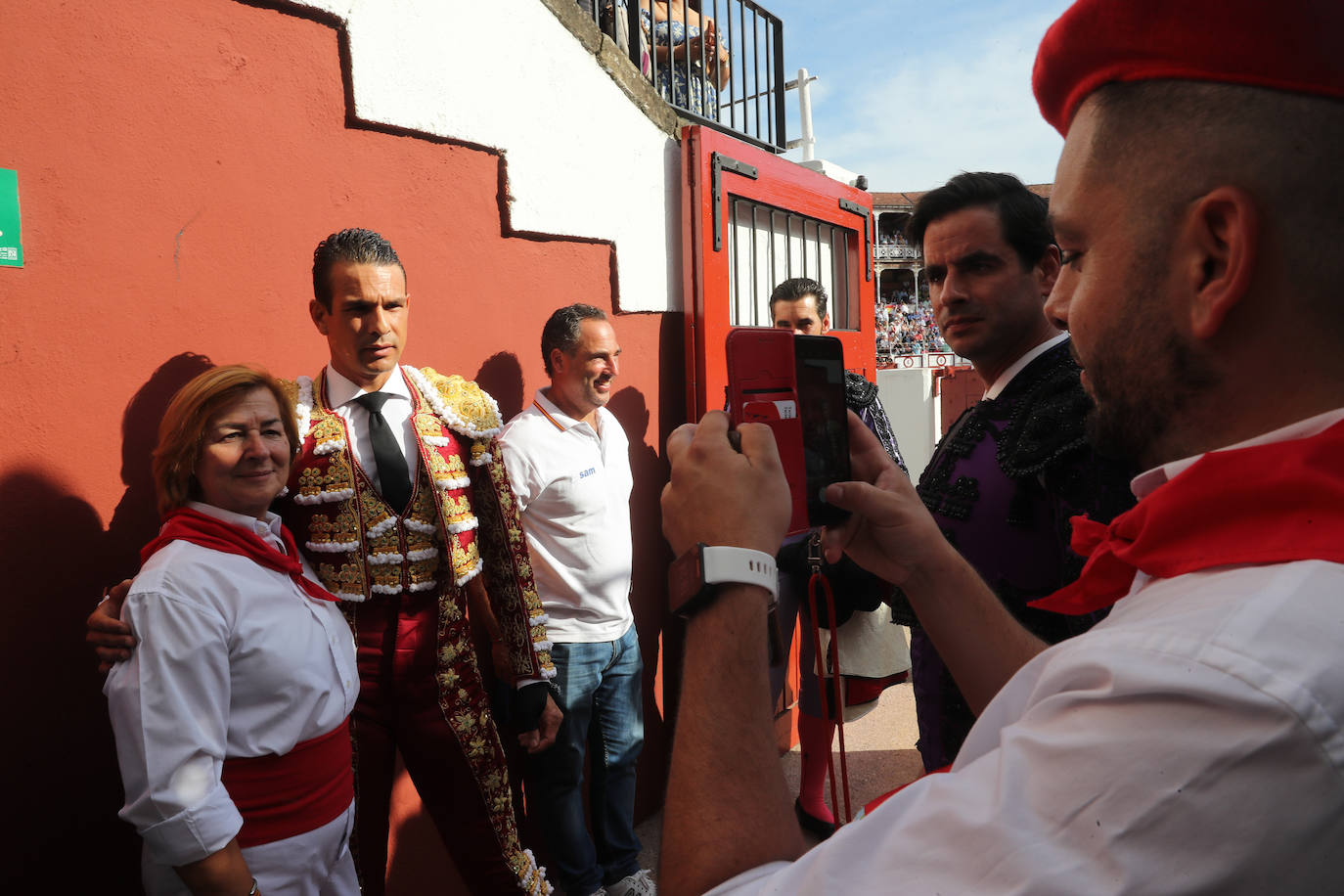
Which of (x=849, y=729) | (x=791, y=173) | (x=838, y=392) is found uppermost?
(x=791, y=173)

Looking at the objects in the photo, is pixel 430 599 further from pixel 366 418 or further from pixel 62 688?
pixel 62 688

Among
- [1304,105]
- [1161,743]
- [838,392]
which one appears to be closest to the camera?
[1161,743]

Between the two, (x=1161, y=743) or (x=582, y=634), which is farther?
(x=582, y=634)

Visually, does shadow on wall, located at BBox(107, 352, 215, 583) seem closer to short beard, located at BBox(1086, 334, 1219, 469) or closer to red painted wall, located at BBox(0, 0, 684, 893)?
red painted wall, located at BBox(0, 0, 684, 893)

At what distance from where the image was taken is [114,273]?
75.6 inches

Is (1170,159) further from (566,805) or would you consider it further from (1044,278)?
(566,805)

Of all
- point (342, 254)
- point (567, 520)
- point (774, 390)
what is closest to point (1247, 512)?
point (774, 390)

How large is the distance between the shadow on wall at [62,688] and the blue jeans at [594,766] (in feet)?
4.42

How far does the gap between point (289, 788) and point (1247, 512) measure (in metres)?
1.85

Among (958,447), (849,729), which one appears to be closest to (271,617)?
(958,447)

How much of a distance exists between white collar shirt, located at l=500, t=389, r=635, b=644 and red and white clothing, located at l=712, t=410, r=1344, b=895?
245cm

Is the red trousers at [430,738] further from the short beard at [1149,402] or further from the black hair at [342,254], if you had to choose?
the short beard at [1149,402]

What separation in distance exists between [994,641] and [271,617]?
1476 mm

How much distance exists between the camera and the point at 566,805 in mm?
2920
